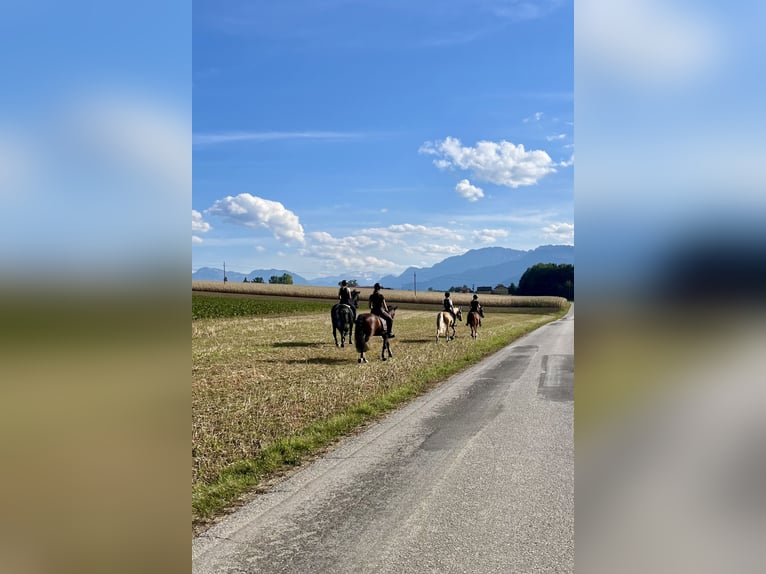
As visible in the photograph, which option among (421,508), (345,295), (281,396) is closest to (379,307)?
(345,295)

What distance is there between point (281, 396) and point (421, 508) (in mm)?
7375

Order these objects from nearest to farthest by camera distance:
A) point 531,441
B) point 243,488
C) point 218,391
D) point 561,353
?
point 243,488
point 531,441
point 218,391
point 561,353

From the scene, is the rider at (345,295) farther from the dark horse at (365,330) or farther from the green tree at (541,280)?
the green tree at (541,280)

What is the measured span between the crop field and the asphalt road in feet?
2.10

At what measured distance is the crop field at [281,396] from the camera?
26.1ft

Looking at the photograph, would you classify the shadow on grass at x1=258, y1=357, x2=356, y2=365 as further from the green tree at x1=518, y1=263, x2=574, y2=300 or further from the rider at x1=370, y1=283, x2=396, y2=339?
the green tree at x1=518, y1=263, x2=574, y2=300

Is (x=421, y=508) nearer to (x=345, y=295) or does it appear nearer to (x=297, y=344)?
(x=345, y=295)

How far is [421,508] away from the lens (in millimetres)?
6180
